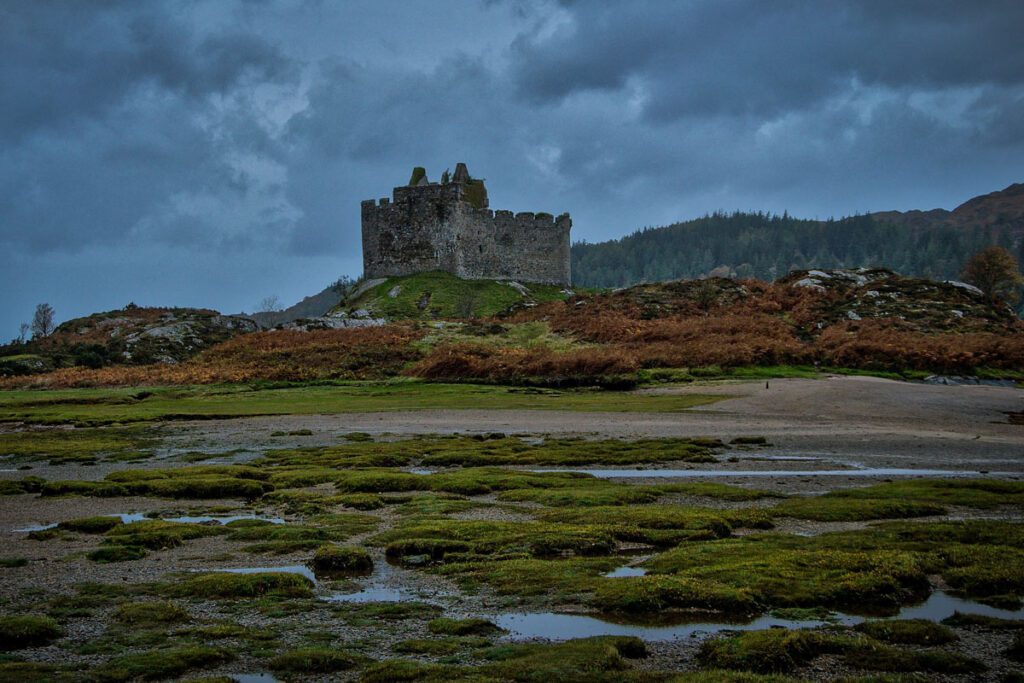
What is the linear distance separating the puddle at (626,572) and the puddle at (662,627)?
6.25 ft

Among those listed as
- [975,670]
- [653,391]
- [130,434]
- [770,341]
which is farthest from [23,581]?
[770,341]

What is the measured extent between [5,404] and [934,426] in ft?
171

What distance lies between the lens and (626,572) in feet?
49.8

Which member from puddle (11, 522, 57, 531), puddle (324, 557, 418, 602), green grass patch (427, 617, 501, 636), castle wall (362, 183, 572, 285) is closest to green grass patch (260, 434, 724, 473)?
puddle (11, 522, 57, 531)

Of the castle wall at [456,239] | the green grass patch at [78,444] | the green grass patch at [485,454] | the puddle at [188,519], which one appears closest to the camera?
the puddle at [188,519]

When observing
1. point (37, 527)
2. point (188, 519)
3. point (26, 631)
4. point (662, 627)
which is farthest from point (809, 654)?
point (37, 527)

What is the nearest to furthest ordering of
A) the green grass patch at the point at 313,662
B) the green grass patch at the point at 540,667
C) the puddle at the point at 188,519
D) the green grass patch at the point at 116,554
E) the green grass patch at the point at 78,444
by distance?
the green grass patch at the point at 540,667, the green grass patch at the point at 313,662, the green grass patch at the point at 116,554, the puddle at the point at 188,519, the green grass patch at the point at 78,444

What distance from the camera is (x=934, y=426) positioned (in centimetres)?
3594

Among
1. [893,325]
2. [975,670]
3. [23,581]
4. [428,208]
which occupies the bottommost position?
[975,670]

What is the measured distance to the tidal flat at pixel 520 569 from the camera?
1106 centimetres

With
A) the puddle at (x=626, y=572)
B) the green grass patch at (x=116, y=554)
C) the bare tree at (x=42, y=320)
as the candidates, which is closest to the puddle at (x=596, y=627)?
the puddle at (x=626, y=572)

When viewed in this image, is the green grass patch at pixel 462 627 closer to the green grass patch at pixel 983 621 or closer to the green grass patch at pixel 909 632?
the green grass patch at pixel 909 632

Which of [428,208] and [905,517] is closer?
[905,517]

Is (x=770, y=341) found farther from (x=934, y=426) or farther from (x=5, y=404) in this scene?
(x=5, y=404)
